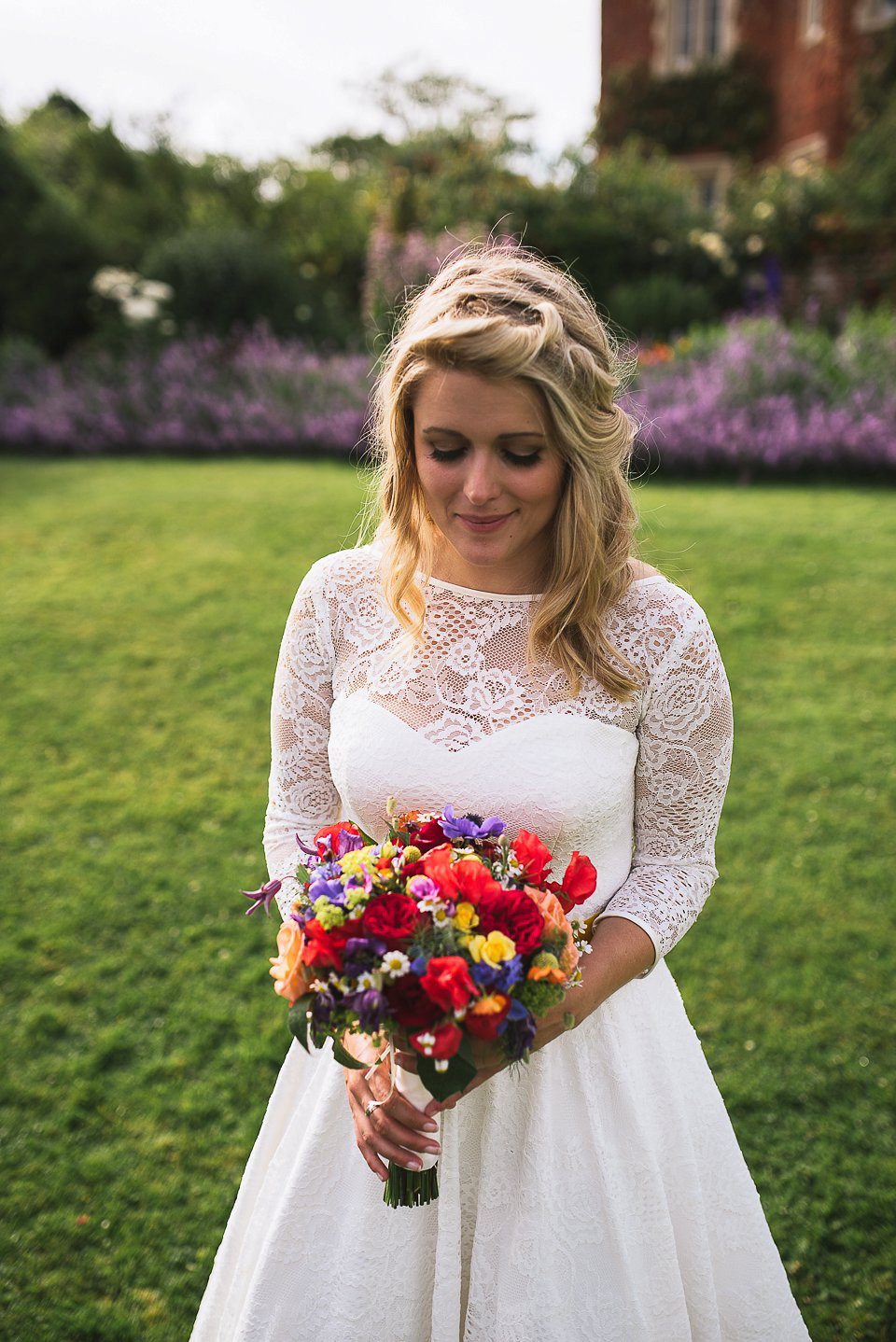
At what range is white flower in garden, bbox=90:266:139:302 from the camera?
14945mm

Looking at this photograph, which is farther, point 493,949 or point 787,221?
point 787,221

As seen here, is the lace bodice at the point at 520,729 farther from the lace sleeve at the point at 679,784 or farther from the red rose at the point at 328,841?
the red rose at the point at 328,841

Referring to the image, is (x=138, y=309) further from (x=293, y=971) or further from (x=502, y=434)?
(x=293, y=971)

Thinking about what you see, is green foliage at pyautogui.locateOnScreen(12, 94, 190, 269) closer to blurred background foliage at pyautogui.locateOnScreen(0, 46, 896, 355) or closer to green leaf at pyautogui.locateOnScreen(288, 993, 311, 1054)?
blurred background foliage at pyautogui.locateOnScreen(0, 46, 896, 355)

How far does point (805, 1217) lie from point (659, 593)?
7.14 feet

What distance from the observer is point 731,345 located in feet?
33.7

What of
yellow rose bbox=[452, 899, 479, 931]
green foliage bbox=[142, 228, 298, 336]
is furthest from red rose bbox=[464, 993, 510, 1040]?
green foliage bbox=[142, 228, 298, 336]

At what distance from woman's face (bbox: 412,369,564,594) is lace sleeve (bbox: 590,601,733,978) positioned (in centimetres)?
40

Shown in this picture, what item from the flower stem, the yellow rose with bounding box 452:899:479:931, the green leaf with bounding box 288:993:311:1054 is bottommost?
the flower stem

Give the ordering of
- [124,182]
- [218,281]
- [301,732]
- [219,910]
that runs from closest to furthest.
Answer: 1. [301,732]
2. [219,910]
3. [218,281]
4. [124,182]

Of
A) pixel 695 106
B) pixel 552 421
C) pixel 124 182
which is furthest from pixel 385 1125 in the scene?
pixel 695 106

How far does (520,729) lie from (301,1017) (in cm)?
71

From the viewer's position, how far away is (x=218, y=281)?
14.1 m

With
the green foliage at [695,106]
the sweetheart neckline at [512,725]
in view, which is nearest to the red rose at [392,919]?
the sweetheart neckline at [512,725]
